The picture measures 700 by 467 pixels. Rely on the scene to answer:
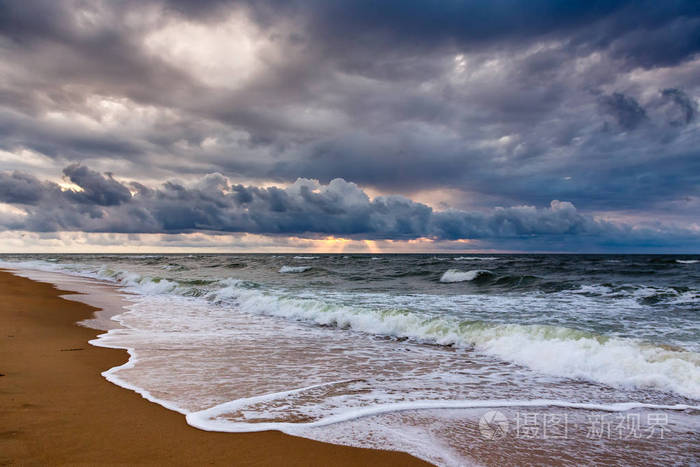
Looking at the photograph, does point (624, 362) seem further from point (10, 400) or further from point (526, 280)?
point (526, 280)

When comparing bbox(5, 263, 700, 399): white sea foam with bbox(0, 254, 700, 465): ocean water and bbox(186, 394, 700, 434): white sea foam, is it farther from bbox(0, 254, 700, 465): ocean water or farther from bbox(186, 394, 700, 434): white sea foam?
bbox(186, 394, 700, 434): white sea foam

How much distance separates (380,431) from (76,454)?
99.6 inches

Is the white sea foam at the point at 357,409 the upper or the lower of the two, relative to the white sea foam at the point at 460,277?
upper

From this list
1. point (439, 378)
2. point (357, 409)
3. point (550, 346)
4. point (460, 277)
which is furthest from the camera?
point (460, 277)

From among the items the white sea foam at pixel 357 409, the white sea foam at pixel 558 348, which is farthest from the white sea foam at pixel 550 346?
the white sea foam at pixel 357 409

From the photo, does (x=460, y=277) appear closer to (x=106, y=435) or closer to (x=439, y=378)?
(x=439, y=378)

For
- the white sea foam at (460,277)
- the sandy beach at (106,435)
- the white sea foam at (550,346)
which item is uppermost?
the sandy beach at (106,435)

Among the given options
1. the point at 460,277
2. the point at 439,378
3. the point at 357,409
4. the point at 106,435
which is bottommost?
the point at 460,277

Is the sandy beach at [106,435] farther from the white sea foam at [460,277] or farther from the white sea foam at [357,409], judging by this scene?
the white sea foam at [460,277]

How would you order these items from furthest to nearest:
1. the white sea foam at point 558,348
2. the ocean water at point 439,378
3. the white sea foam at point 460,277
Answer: the white sea foam at point 460,277, the white sea foam at point 558,348, the ocean water at point 439,378

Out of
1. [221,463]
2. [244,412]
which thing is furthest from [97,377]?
[221,463]

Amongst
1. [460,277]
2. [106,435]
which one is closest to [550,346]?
[106,435]

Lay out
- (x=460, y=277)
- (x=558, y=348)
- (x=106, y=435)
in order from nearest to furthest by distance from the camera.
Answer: (x=106, y=435) → (x=558, y=348) → (x=460, y=277)

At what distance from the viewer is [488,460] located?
11.0ft
